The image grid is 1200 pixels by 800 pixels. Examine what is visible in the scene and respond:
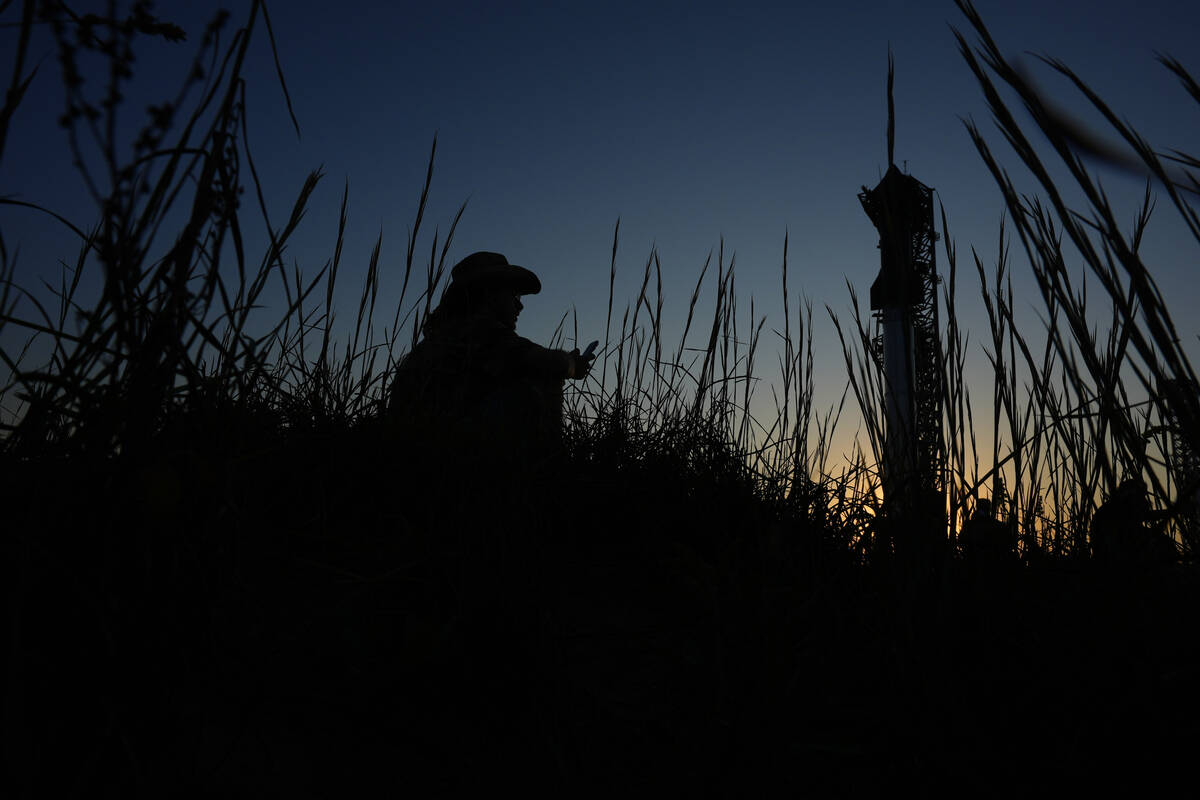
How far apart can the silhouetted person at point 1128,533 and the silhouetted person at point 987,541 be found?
0.10 metres

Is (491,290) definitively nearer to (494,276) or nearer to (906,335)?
(494,276)

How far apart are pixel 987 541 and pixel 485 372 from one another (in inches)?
105

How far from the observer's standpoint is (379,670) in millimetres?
896

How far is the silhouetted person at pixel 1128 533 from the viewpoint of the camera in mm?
887

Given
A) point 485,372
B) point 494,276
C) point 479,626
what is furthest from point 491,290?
point 479,626

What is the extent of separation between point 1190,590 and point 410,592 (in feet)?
3.73

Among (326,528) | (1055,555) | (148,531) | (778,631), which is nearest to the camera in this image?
(148,531)

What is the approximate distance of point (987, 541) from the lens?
101cm

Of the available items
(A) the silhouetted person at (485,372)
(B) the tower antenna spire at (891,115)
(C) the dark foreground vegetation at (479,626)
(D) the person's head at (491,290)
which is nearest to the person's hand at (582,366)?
(A) the silhouetted person at (485,372)

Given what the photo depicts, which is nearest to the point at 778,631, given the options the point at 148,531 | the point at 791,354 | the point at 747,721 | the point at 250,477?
the point at 747,721

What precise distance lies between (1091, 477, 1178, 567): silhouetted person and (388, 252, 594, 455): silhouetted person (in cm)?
99

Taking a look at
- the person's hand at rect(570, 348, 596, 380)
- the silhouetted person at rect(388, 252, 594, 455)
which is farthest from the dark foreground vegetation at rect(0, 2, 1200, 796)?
the person's hand at rect(570, 348, 596, 380)

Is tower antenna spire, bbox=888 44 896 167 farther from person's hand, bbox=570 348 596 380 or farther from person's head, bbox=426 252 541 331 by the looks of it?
person's head, bbox=426 252 541 331

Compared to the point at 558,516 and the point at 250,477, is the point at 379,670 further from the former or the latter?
the point at 558,516
